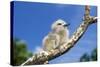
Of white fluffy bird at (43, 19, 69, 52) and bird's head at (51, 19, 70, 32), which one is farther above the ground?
bird's head at (51, 19, 70, 32)

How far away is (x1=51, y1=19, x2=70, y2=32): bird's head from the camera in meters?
2.29

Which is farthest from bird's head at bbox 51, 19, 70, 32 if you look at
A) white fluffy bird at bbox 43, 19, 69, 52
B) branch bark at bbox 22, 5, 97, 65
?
branch bark at bbox 22, 5, 97, 65

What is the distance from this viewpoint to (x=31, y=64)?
7.25 ft

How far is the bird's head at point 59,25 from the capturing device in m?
2.29

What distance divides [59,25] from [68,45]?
225 mm

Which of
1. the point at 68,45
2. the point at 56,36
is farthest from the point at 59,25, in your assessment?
the point at 68,45

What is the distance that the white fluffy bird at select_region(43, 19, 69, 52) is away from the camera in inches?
89.2

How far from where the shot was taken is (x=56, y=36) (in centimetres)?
229

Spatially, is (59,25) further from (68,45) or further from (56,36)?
(68,45)

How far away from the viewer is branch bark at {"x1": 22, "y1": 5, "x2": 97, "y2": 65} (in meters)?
2.23

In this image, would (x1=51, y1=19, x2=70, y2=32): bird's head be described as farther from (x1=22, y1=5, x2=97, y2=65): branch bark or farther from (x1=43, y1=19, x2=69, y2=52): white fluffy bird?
(x1=22, y1=5, x2=97, y2=65): branch bark

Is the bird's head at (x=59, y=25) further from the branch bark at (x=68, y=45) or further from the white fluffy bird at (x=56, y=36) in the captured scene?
the branch bark at (x=68, y=45)
